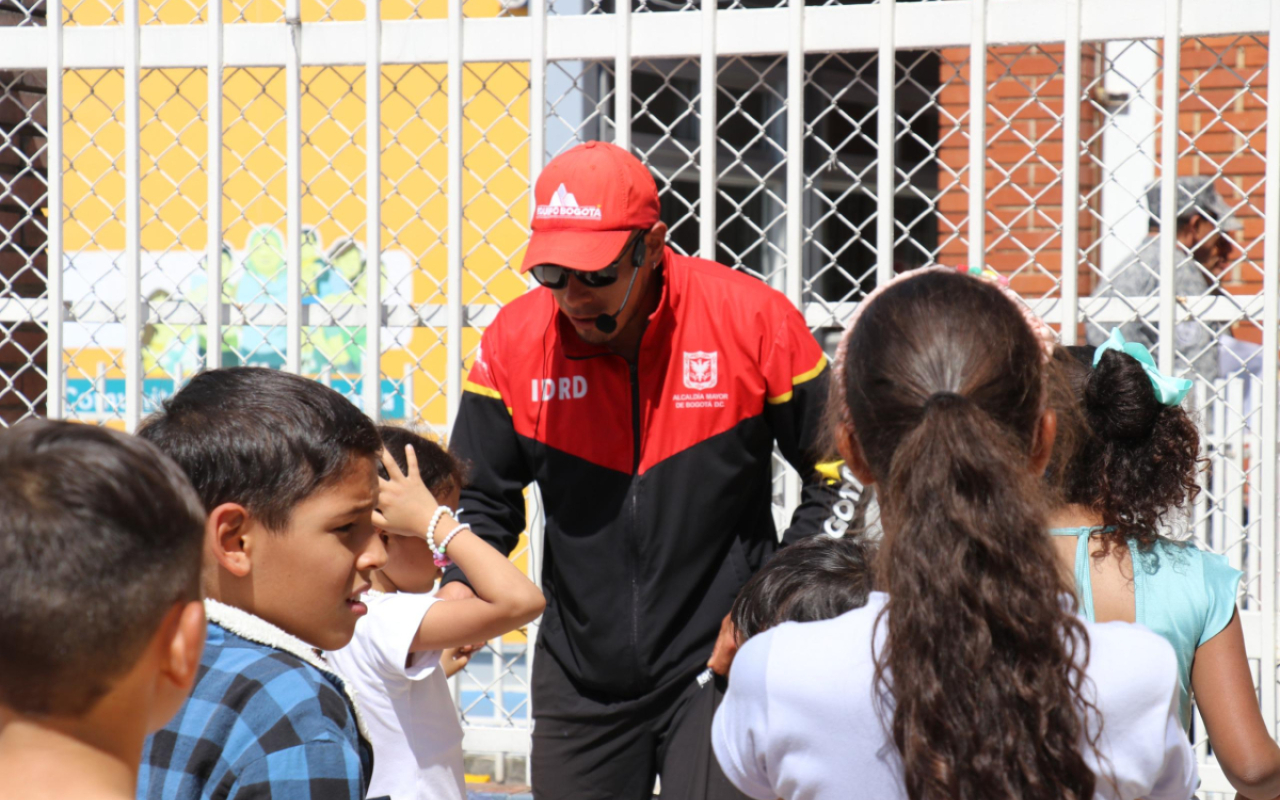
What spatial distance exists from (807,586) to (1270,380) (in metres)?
1.58

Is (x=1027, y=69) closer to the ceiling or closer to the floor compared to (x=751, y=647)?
closer to the ceiling

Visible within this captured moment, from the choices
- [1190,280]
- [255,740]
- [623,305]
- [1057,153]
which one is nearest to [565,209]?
[623,305]

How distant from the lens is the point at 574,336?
2.49m

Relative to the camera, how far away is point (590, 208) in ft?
7.71

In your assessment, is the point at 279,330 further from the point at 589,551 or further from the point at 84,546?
the point at 84,546

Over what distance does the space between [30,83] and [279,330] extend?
69.8 inches

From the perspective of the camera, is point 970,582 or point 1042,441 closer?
point 970,582

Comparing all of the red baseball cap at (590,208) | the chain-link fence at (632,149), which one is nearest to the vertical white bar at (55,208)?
the chain-link fence at (632,149)

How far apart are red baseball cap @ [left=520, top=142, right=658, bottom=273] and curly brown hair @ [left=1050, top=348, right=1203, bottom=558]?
0.89 metres

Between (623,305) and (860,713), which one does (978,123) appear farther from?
(860,713)

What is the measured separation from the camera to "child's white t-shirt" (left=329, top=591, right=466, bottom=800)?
2.01 metres

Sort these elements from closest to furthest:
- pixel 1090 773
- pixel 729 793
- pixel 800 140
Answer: pixel 1090 773, pixel 729 793, pixel 800 140

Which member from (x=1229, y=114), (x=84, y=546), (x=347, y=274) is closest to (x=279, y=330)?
(x=347, y=274)

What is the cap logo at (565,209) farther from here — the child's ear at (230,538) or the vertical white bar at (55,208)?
the vertical white bar at (55,208)
